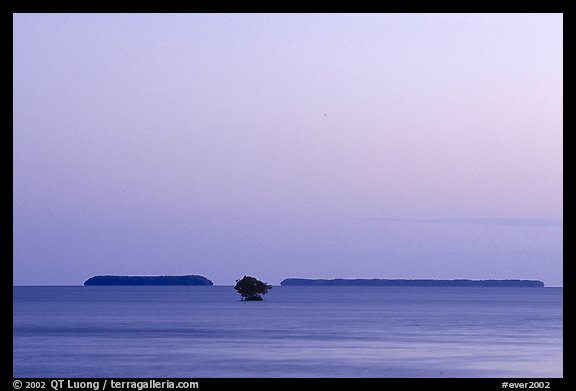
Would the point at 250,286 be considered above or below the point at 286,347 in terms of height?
above

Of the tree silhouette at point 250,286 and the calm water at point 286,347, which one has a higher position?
the tree silhouette at point 250,286

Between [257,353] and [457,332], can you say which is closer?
[257,353]

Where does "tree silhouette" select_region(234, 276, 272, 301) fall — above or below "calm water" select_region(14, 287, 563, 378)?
above

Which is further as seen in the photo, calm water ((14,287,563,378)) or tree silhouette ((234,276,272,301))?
tree silhouette ((234,276,272,301))

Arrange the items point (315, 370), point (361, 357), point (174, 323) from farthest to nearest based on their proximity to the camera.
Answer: point (174, 323)
point (361, 357)
point (315, 370)

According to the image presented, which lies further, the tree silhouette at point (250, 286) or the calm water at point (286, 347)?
the tree silhouette at point (250, 286)

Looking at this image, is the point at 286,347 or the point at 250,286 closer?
the point at 286,347
